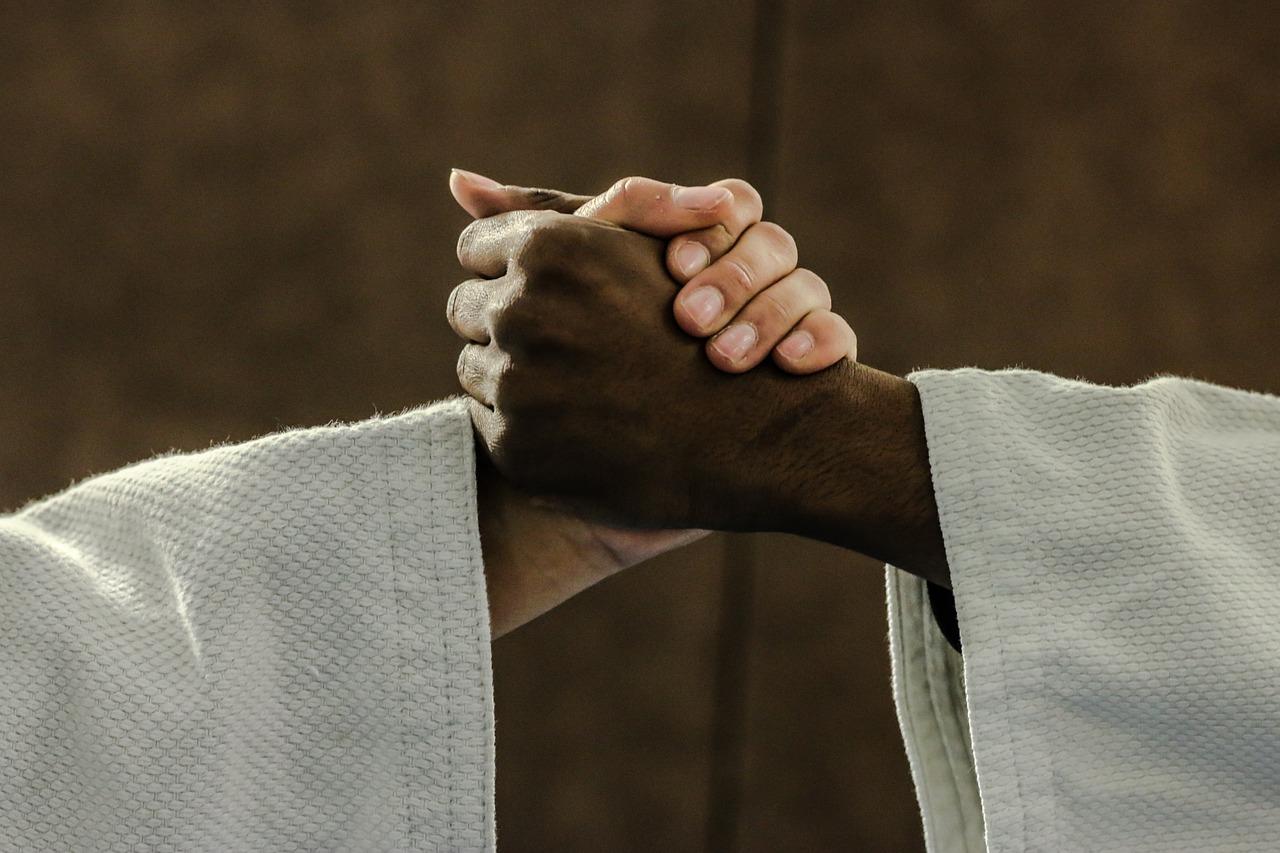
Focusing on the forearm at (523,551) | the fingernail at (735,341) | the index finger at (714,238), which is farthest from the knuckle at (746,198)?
the forearm at (523,551)

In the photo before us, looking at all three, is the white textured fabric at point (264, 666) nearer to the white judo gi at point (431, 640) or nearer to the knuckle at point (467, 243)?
the white judo gi at point (431, 640)

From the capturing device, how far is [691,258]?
2.19 feet

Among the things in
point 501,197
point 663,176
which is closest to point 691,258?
point 501,197

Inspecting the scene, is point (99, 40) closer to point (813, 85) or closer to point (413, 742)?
point (813, 85)

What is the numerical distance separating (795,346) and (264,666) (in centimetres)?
32

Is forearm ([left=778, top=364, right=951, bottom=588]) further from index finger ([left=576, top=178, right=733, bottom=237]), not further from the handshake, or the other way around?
index finger ([left=576, top=178, right=733, bottom=237])

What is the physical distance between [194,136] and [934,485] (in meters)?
0.87

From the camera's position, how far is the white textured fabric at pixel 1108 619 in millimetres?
546

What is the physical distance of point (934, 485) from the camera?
1.92ft

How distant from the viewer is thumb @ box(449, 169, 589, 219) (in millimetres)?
730

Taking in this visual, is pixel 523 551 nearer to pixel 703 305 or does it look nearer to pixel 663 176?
pixel 703 305

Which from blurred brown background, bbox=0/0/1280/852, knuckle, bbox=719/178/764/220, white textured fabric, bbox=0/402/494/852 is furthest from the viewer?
blurred brown background, bbox=0/0/1280/852

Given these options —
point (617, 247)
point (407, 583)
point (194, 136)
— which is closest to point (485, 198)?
point (617, 247)

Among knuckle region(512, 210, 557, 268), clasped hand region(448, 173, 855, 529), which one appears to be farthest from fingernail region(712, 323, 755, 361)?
knuckle region(512, 210, 557, 268)
